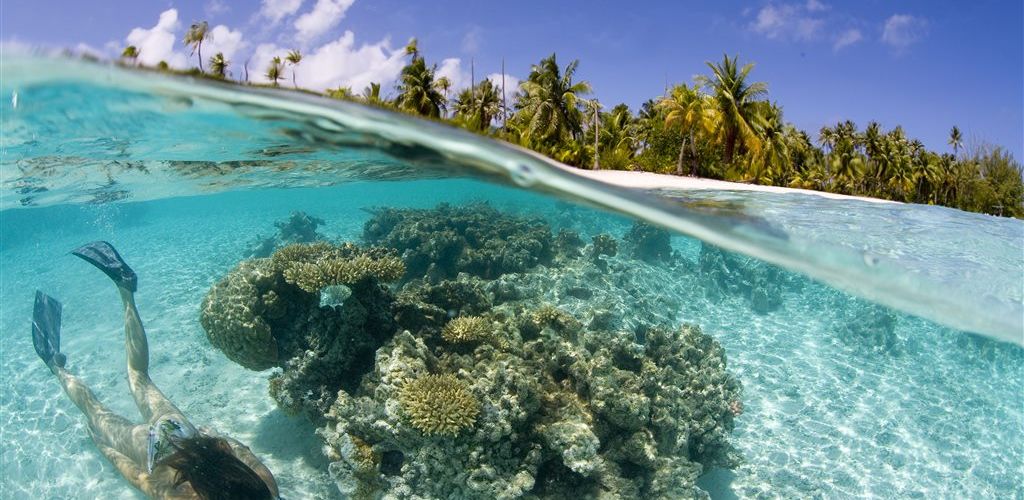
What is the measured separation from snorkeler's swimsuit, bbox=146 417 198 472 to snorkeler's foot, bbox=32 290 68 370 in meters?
4.84

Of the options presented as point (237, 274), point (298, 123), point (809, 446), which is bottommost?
point (809, 446)

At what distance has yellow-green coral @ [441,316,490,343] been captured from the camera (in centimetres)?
813

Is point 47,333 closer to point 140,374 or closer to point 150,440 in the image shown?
point 140,374

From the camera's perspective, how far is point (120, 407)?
1023cm

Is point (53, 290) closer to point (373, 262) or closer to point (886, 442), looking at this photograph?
point (373, 262)

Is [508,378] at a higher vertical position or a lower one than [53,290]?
higher

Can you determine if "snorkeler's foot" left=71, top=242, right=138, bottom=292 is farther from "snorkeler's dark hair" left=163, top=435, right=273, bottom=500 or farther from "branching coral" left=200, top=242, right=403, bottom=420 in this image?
"snorkeler's dark hair" left=163, top=435, right=273, bottom=500

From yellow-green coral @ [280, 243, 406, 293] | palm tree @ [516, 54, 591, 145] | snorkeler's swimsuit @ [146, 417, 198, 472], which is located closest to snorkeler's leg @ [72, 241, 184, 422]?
snorkeler's swimsuit @ [146, 417, 198, 472]

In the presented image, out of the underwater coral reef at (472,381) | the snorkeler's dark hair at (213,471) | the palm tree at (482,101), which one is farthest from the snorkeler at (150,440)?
the palm tree at (482,101)

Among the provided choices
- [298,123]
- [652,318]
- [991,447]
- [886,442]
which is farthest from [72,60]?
[991,447]

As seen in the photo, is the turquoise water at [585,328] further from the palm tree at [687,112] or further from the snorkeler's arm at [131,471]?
the palm tree at [687,112]

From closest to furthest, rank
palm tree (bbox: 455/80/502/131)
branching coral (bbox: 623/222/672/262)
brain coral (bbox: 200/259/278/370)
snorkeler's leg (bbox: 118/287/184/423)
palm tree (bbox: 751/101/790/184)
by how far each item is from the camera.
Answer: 1. brain coral (bbox: 200/259/278/370)
2. snorkeler's leg (bbox: 118/287/184/423)
3. branching coral (bbox: 623/222/672/262)
4. palm tree (bbox: 751/101/790/184)
5. palm tree (bbox: 455/80/502/131)

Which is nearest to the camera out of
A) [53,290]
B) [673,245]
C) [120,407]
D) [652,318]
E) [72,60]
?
[72,60]

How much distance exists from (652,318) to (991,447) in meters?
5.94
